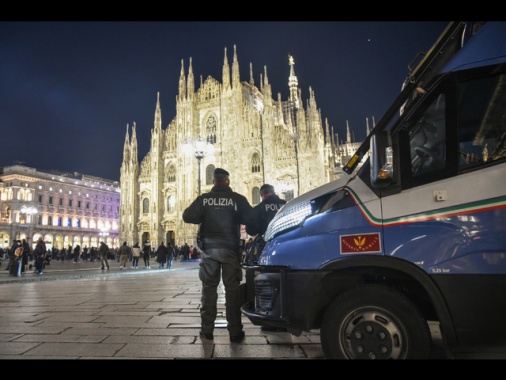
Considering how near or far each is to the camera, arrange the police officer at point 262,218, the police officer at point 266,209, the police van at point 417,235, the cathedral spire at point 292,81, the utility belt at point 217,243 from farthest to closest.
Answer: the cathedral spire at point 292,81 → the police officer at point 266,209 → the police officer at point 262,218 → the utility belt at point 217,243 → the police van at point 417,235

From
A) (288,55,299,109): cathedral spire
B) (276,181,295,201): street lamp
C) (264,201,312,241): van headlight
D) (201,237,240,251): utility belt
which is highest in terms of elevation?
(288,55,299,109): cathedral spire

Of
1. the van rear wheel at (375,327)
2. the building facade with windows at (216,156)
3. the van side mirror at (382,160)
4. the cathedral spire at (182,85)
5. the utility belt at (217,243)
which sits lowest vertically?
the van rear wheel at (375,327)

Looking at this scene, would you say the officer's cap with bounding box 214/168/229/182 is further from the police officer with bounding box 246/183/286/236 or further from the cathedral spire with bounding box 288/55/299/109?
the cathedral spire with bounding box 288/55/299/109

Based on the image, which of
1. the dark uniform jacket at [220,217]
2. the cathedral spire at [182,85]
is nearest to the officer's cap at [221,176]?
the dark uniform jacket at [220,217]

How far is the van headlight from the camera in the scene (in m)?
3.11

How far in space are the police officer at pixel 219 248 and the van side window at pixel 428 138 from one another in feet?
6.53

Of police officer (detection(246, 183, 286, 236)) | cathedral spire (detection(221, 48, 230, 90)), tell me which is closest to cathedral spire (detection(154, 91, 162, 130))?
cathedral spire (detection(221, 48, 230, 90))

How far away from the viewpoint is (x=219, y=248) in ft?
13.6

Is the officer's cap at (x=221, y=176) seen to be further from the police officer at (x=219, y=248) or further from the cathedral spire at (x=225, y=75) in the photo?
the cathedral spire at (x=225, y=75)

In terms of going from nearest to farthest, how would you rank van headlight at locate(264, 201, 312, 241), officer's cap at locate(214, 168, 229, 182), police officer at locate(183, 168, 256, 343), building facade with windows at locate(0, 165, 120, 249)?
van headlight at locate(264, 201, 312, 241) < police officer at locate(183, 168, 256, 343) < officer's cap at locate(214, 168, 229, 182) < building facade with windows at locate(0, 165, 120, 249)

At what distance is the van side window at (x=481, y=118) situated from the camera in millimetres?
2678

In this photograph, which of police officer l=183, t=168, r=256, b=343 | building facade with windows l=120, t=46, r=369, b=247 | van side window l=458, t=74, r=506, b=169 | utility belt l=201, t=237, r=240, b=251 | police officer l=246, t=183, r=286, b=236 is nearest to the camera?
van side window l=458, t=74, r=506, b=169

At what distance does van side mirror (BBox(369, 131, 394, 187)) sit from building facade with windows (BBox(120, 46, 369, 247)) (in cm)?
3361
